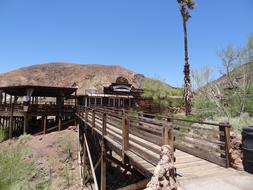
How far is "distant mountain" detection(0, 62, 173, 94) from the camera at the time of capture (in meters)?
53.6

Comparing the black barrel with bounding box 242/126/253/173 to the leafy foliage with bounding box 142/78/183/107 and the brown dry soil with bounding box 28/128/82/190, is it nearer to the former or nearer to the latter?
the brown dry soil with bounding box 28/128/82/190

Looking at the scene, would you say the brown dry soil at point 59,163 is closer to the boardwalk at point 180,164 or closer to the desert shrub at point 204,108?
the desert shrub at point 204,108

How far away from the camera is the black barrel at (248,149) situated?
498cm

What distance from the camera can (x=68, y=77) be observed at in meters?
62.9

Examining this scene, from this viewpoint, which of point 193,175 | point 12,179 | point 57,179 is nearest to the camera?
point 12,179

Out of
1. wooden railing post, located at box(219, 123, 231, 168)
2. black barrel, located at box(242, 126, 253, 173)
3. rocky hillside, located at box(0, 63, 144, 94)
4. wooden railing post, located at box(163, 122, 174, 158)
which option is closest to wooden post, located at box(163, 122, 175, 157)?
wooden railing post, located at box(163, 122, 174, 158)

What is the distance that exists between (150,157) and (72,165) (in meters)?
12.4

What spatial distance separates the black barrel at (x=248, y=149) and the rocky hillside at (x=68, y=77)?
1789 inches

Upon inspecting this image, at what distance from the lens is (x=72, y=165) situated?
15.7 m

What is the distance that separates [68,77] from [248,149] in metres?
61.7

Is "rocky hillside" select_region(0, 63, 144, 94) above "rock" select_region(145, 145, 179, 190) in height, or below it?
above

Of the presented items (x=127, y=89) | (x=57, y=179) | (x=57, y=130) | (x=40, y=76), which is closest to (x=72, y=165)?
(x=57, y=179)

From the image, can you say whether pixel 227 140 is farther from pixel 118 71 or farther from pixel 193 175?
pixel 118 71

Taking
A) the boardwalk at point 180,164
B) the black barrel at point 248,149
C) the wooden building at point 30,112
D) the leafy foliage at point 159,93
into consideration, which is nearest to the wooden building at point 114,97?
the leafy foliage at point 159,93
